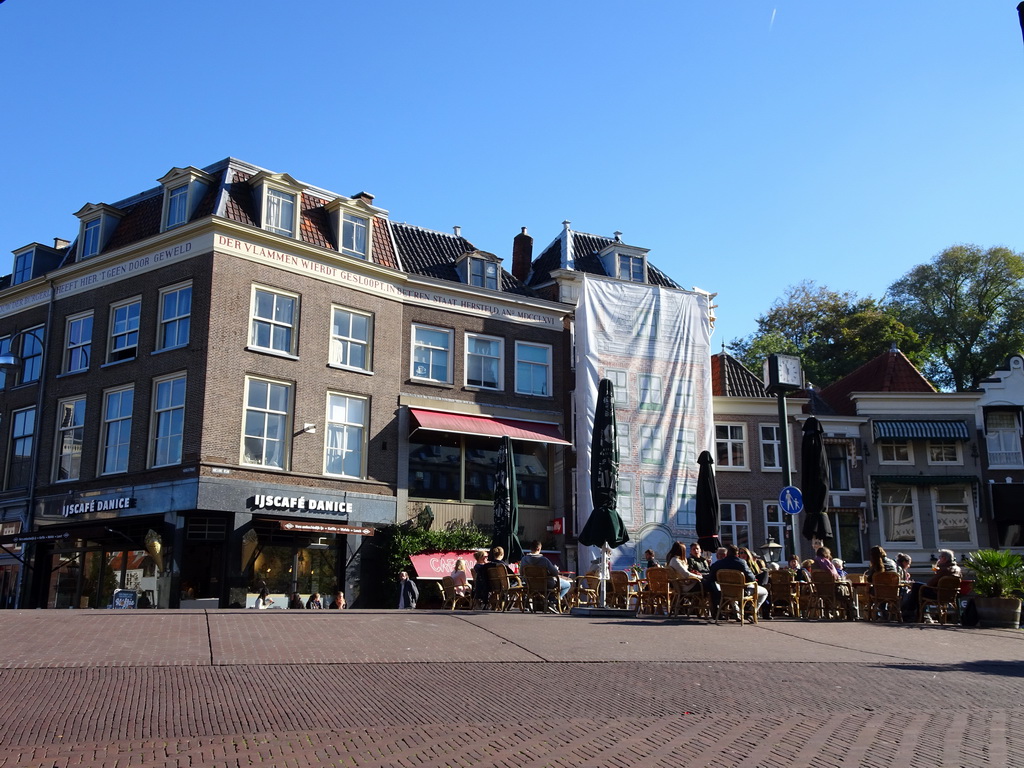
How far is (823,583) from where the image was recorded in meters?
18.4

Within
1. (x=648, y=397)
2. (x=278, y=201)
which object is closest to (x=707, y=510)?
(x=648, y=397)

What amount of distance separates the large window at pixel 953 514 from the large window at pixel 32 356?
1230 inches

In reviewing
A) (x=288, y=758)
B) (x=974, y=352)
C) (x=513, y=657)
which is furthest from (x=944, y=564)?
(x=974, y=352)

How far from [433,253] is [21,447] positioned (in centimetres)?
1436

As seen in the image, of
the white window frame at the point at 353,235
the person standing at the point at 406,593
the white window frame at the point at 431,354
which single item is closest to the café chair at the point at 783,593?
the person standing at the point at 406,593

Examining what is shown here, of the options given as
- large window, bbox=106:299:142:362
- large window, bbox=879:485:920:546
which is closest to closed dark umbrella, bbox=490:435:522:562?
large window, bbox=106:299:142:362

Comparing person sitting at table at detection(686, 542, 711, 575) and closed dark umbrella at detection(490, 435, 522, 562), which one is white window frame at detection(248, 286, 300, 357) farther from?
person sitting at table at detection(686, 542, 711, 575)

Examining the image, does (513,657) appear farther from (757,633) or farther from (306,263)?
(306,263)

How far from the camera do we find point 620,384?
3450cm

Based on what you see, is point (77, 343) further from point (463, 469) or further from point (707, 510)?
point (707, 510)

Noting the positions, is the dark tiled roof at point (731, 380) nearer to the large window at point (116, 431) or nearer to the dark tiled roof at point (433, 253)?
the dark tiled roof at point (433, 253)

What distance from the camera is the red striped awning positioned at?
30281 mm

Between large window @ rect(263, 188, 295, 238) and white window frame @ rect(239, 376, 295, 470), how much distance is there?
14.8 feet

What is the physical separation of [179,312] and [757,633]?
19.2 m
